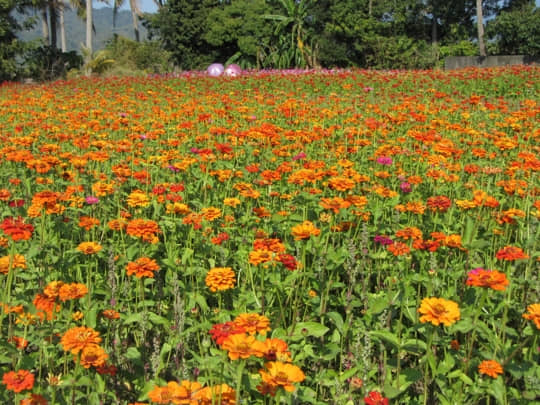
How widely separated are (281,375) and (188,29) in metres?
32.3

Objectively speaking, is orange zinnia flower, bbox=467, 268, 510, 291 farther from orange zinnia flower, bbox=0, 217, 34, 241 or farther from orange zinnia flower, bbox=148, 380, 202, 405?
orange zinnia flower, bbox=0, 217, 34, 241

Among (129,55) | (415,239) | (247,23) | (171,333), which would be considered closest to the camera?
(171,333)

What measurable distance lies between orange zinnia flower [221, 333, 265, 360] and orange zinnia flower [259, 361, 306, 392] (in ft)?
0.17

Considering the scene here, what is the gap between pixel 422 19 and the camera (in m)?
35.6

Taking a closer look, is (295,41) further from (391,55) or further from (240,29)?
(391,55)

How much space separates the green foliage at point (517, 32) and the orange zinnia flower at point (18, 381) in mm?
30971

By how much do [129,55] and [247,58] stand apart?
8.06m

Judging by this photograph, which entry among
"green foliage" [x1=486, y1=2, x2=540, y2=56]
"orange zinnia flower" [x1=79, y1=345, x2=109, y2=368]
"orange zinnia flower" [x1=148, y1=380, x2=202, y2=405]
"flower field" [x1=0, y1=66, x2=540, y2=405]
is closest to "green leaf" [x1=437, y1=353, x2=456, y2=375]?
"flower field" [x1=0, y1=66, x2=540, y2=405]

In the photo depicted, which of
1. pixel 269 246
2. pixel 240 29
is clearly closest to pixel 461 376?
pixel 269 246

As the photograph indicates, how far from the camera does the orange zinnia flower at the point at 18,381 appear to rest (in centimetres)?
118

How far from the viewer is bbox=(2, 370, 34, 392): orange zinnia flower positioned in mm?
1184

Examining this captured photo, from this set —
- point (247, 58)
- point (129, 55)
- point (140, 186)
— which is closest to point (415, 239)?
point (140, 186)

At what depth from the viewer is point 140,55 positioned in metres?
29.8

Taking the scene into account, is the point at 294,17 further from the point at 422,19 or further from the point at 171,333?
the point at 171,333
